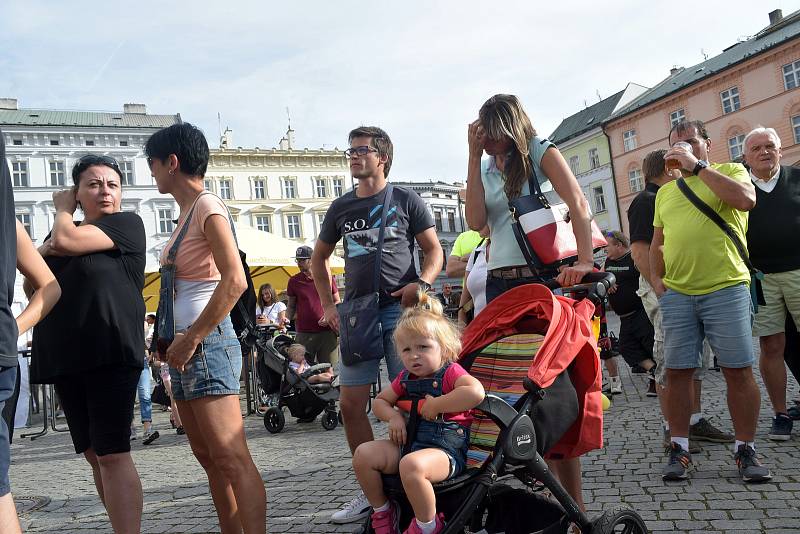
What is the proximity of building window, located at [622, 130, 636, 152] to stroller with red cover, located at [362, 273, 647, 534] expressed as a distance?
2033 inches

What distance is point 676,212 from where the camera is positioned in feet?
14.8

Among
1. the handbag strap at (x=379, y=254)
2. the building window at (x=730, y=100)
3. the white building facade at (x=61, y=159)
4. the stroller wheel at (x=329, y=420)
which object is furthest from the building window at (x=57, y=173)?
the handbag strap at (x=379, y=254)

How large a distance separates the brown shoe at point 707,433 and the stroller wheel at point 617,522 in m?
2.54

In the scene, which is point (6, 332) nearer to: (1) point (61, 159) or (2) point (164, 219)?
(2) point (164, 219)

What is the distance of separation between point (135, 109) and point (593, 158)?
38831mm

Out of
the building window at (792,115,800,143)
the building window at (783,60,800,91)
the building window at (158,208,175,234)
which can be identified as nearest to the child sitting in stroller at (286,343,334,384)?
the building window at (792,115,800,143)

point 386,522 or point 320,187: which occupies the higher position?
point 320,187

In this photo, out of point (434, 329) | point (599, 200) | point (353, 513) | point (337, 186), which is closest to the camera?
point (434, 329)

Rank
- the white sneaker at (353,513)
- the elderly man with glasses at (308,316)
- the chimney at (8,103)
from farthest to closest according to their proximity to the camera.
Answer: the chimney at (8,103) → the elderly man with glasses at (308,316) → the white sneaker at (353,513)

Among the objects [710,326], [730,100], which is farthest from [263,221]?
[710,326]

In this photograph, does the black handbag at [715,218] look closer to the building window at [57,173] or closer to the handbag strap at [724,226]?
the handbag strap at [724,226]

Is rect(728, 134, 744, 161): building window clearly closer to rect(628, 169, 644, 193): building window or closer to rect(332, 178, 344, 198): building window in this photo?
rect(628, 169, 644, 193): building window

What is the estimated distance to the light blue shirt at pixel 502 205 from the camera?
3582 mm

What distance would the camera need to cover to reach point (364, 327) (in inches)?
165
